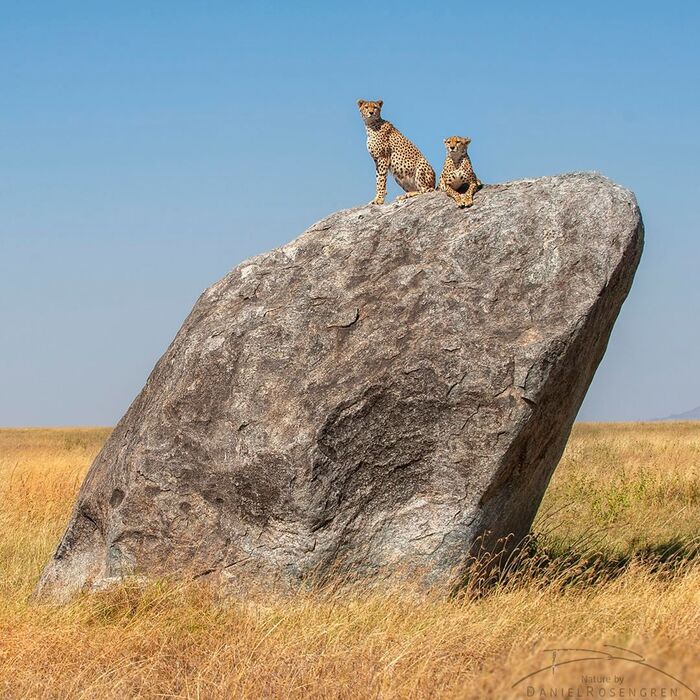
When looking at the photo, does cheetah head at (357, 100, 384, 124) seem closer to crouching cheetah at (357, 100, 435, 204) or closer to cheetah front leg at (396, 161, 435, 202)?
crouching cheetah at (357, 100, 435, 204)

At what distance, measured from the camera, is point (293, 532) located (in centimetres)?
773

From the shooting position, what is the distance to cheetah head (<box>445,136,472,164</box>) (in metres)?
8.75

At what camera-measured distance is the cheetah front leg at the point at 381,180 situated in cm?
912

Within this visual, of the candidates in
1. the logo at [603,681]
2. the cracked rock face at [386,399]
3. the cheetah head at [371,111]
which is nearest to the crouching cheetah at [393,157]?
the cheetah head at [371,111]

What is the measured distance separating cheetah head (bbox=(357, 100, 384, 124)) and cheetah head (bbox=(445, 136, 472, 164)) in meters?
1.38

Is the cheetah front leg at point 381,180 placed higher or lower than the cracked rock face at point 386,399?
higher

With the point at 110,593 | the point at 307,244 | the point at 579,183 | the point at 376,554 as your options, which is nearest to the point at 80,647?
the point at 110,593

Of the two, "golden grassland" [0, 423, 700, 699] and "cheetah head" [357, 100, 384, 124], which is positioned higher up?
"cheetah head" [357, 100, 384, 124]

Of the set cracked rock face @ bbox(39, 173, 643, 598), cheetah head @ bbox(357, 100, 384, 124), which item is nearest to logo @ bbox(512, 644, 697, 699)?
cracked rock face @ bbox(39, 173, 643, 598)

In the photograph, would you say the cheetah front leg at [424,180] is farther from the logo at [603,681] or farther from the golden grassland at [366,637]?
the logo at [603,681]

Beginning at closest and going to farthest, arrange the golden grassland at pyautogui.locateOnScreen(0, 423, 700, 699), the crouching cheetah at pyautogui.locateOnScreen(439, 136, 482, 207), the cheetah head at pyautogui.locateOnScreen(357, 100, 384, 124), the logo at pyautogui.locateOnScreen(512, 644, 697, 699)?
1. the logo at pyautogui.locateOnScreen(512, 644, 697, 699)
2. the golden grassland at pyautogui.locateOnScreen(0, 423, 700, 699)
3. the crouching cheetah at pyautogui.locateOnScreen(439, 136, 482, 207)
4. the cheetah head at pyautogui.locateOnScreen(357, 100, 384, 124)

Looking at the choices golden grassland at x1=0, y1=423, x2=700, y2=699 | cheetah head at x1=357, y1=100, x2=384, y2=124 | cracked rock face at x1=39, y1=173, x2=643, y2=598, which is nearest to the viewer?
golden grassland at x1=0, y1=423, x2=700, y2=699

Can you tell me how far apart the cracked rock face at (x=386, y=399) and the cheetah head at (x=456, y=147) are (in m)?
0.53

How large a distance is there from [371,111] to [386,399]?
11.6 ft
